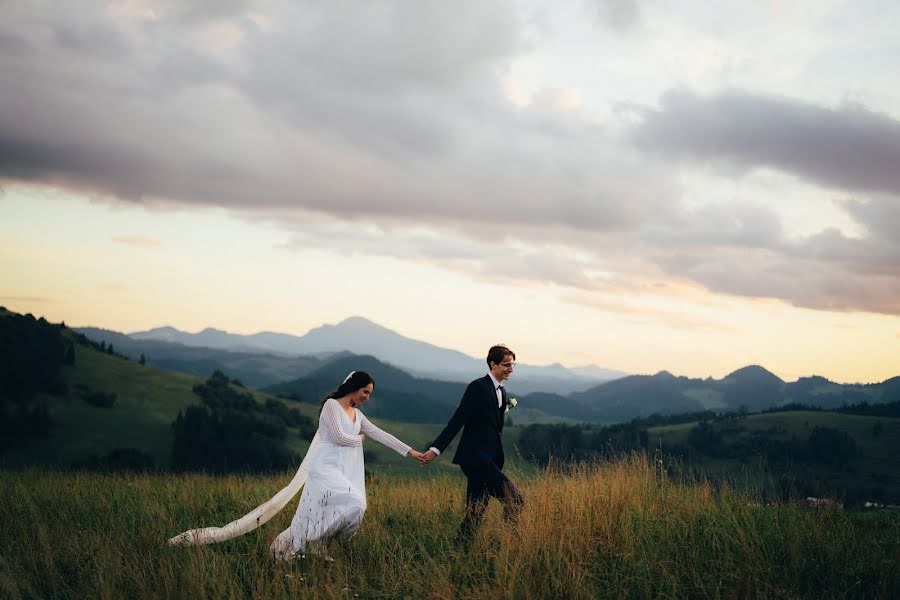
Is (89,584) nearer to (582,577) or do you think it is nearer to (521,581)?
(521,581)

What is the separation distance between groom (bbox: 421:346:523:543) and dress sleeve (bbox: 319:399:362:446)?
1.00 meters

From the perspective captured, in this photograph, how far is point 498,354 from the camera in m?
8.45

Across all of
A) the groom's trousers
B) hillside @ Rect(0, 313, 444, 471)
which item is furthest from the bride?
hillside @ Rect(0, 313, 444, 471)

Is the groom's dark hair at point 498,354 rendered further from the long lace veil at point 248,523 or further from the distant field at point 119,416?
the distant field at point 119,416

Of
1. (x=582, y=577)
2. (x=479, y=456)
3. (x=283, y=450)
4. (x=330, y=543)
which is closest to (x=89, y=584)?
(x=330, y=543)

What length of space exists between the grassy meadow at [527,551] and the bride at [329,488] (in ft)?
0.70

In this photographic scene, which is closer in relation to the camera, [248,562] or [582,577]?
[582,577]

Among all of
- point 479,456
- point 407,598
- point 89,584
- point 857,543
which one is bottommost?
point 89,584

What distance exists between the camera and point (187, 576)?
679 cm

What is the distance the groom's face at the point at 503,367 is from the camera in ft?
27.6

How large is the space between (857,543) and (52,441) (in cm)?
11988

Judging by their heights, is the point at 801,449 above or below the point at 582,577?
below

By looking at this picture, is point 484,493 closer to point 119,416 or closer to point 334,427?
point 334,427

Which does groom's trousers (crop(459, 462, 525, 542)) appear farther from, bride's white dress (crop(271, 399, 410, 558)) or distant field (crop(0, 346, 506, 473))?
distant field (crop(0, 346, 506, 473))
